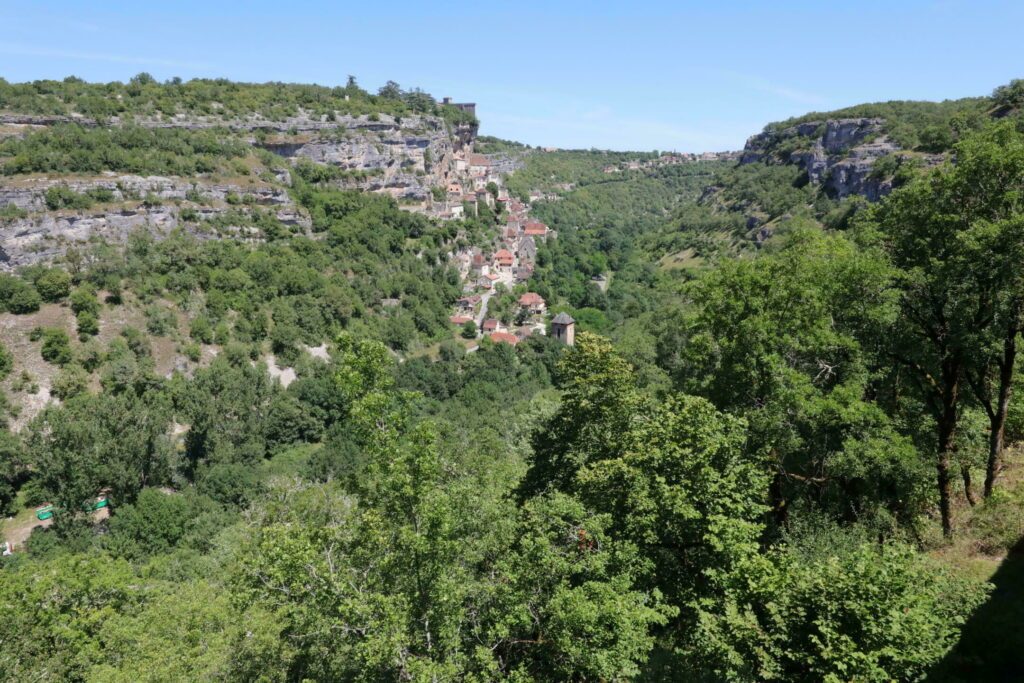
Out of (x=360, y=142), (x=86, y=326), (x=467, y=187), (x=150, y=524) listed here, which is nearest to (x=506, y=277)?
(x=360, y=142)

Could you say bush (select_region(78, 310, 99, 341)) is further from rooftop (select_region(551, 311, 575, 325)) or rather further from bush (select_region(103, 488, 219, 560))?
rooftop (select_region(551, 311, 575, 325))

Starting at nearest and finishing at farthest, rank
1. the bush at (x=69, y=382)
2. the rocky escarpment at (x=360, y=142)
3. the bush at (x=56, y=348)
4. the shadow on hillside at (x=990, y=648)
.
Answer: the shadow on hillside at (x=990, y=648), the bush at (x=69, y=382), the bush at (x=56, y=348), the rocky escarpment at (x=360, y=142)

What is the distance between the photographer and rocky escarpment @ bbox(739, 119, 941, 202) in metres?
81.2

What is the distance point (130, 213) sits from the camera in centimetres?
5831

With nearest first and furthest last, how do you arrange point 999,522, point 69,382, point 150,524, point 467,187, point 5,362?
point 999,522, point 150,524, point 5,362, point 69,382, point 467,187

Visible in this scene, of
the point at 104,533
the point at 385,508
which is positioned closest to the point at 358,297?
the point at 104,533

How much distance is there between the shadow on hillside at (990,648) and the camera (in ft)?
25.0

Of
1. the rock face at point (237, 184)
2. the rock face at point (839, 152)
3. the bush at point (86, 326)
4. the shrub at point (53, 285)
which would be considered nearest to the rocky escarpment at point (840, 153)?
the rock face at point (839, 152)

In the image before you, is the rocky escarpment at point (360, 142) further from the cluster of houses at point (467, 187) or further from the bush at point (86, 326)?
the bush at point (86, 326)

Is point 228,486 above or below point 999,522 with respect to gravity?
below

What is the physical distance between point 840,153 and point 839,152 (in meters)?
1.35

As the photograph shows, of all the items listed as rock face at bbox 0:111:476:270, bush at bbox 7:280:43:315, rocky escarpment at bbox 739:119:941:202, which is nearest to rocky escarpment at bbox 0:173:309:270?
rock face at bbox 0:111:476:270

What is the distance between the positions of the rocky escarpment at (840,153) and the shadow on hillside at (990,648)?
7412 cm

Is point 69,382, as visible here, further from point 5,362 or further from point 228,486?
point 228,486
